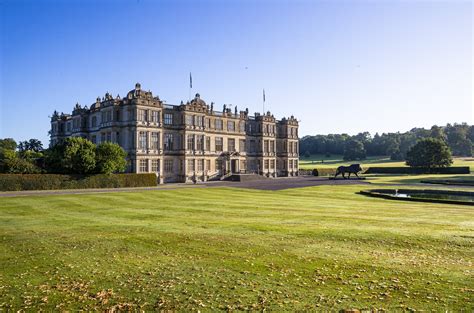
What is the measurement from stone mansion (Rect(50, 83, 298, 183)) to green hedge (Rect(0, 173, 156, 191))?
6.42m

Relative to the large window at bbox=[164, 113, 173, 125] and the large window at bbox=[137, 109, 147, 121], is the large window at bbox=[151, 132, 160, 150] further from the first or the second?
the large window at bbox=[164, 113, 173, 125]

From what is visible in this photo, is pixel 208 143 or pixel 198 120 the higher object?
pixel 198 120

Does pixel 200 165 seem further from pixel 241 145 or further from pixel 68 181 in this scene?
pixel 68 181

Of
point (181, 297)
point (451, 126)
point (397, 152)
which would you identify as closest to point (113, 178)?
point (181, 297)

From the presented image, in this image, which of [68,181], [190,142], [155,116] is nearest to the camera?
[68,181]

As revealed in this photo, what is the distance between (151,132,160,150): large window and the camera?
58.7 meters

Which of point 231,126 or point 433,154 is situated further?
point 433,154

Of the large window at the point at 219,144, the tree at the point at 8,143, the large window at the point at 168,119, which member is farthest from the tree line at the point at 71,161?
the tree at the point at 8,143

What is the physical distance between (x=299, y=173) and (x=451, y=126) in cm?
13037

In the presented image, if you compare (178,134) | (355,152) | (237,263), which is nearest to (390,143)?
(355,152)

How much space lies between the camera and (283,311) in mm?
8125

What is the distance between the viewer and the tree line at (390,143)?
154850 mm

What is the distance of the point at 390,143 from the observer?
16438cm

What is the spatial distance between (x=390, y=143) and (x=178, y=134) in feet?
423
